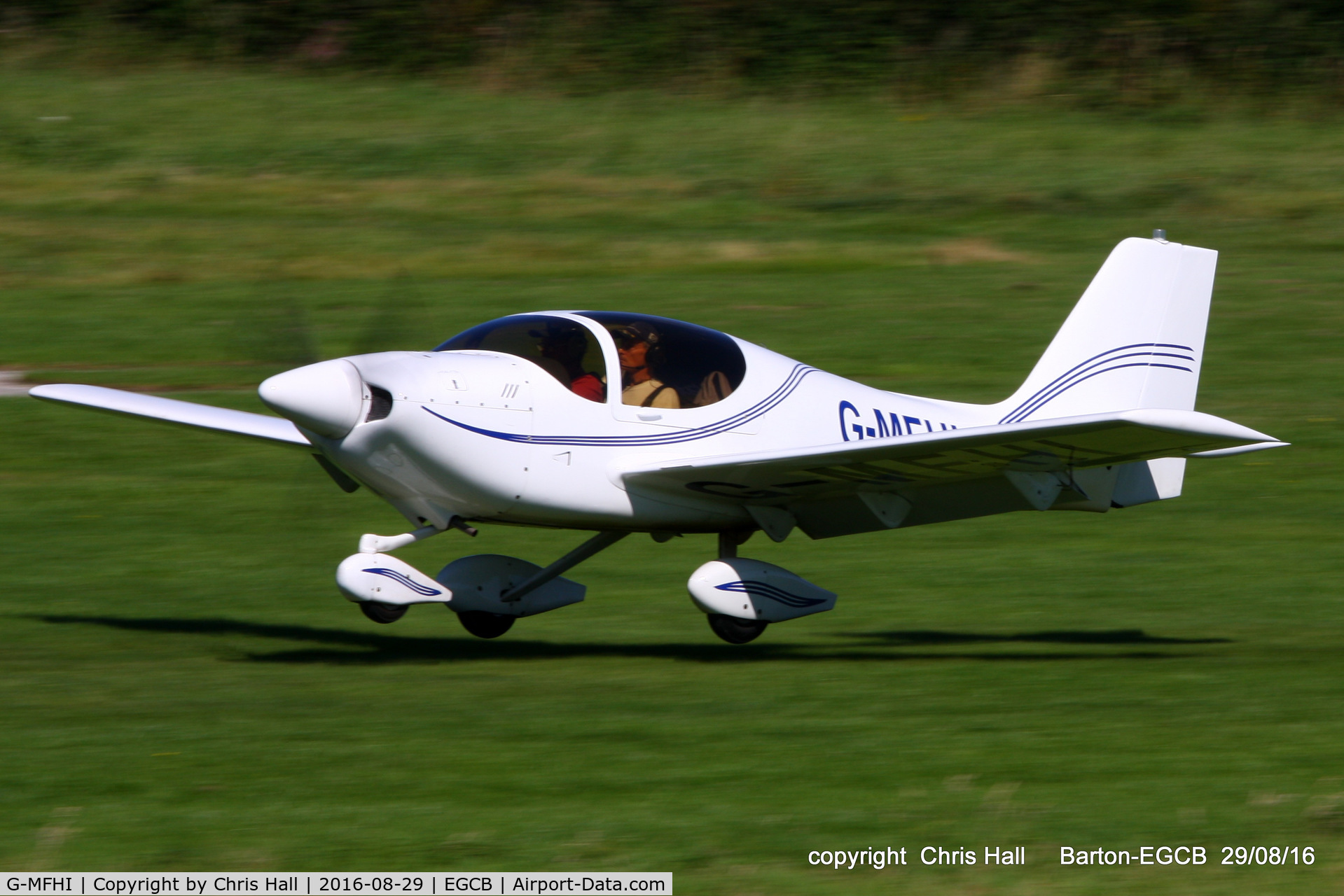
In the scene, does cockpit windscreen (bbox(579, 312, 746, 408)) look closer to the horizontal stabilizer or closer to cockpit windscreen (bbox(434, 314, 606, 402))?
cockpit windscreen (bbox(434, 314, 606, 402))

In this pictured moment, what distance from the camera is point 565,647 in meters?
11.7

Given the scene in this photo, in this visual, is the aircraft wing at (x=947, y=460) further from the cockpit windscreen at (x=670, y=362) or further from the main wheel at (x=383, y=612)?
the main wheel at (x=383, y=612)

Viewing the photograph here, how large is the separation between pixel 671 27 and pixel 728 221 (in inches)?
451

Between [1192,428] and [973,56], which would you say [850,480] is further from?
[973,56]

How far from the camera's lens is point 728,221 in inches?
1194

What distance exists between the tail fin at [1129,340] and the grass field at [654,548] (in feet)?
5.64

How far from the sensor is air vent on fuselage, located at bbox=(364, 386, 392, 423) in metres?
10.0

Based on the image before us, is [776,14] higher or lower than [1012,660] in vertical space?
higher

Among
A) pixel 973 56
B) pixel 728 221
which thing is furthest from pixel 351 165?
pixel 973 56

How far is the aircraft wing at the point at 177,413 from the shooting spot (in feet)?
40.0

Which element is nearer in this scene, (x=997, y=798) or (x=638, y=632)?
(x=997, y=798)

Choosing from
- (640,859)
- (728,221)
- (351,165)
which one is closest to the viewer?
(640,859)
